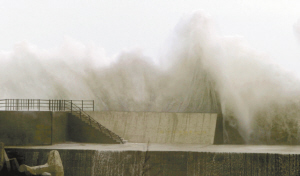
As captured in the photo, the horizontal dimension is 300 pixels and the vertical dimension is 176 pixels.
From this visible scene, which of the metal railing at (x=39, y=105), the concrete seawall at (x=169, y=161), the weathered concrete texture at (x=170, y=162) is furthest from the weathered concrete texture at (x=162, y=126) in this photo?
the weathered concrete texture at (x=170, y=162)

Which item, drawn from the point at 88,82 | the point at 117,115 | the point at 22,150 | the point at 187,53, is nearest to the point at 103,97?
the point at 88,82

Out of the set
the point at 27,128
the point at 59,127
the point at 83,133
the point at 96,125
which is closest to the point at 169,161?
the point at 83,133

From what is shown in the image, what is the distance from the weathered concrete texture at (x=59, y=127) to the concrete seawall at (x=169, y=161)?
2.44 metres

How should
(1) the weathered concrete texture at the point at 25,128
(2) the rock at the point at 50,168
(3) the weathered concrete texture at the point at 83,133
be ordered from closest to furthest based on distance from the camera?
(2) the rock at the point at 50,168
(1) the weathered concrete texture at the point at 25,128
(3) the weathered concrete texture at the point at 83,133

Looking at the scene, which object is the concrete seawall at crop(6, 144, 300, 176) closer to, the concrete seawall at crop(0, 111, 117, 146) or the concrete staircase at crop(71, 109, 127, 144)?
the concrete seawall at crop(0, 111, 117, 146)

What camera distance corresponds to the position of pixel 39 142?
19031 mm

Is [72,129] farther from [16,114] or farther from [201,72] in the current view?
[201,72]

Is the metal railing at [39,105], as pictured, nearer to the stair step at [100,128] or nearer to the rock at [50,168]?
the stair step at [100,128]

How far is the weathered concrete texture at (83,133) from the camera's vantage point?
20.2 m

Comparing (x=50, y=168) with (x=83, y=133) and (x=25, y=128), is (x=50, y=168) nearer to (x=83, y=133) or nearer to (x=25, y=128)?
(x=25, y=128)

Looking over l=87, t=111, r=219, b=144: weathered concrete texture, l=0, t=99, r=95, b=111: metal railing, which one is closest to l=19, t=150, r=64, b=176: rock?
l=0, t=99, r=95, b=111: metal railing

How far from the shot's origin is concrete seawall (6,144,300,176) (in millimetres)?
16047

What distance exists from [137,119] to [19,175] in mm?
8202

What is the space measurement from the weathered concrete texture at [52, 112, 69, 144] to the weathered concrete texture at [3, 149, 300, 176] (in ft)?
8.06
